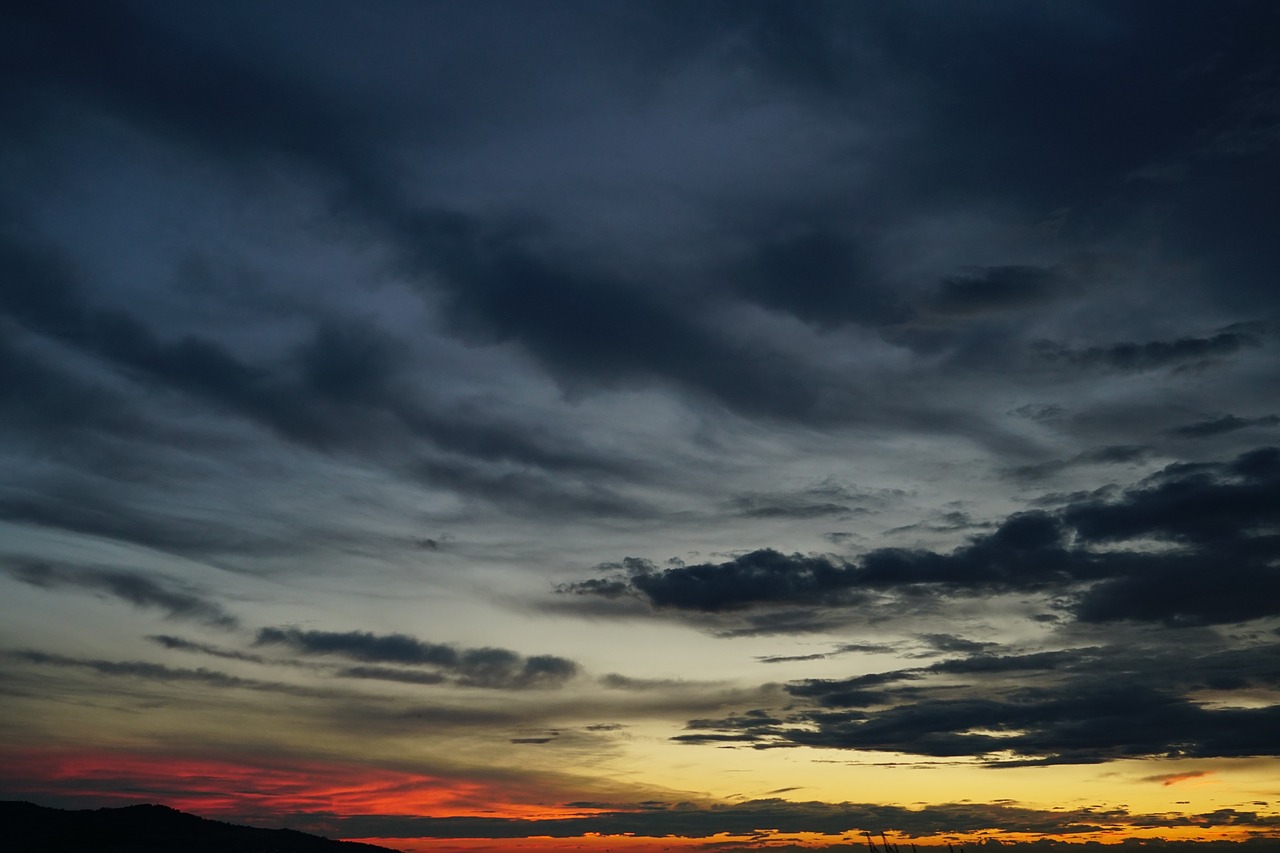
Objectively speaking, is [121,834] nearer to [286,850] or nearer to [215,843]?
[215,843]

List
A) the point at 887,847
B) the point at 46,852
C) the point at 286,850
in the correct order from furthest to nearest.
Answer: the point at 286,850 < the point at 46,852 < the point at 887,847

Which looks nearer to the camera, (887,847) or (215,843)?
(887,847)

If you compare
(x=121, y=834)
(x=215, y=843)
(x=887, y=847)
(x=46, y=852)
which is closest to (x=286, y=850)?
(x=215, y=843)

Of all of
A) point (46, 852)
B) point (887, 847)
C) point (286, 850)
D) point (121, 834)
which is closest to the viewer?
point (887, 847)

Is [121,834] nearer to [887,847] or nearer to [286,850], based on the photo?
[286,850]

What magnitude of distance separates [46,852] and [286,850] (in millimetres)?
44803

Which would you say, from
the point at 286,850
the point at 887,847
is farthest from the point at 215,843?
the point at 887,847

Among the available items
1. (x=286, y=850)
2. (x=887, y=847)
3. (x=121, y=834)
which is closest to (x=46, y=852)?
(x=121, y=834)

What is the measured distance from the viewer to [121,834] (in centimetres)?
18462

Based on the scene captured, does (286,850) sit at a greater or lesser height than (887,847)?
lesser

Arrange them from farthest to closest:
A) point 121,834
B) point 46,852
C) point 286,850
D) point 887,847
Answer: point 286,850, point 121,834, point 46,852, point 887,847

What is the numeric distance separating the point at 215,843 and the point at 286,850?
15358 millimetres

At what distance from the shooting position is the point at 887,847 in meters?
46.8

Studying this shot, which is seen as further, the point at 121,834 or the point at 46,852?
the point at 121,834
